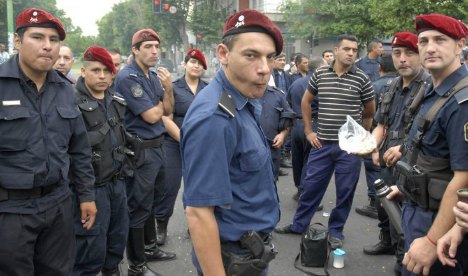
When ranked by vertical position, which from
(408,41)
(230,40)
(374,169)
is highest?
(230,40)

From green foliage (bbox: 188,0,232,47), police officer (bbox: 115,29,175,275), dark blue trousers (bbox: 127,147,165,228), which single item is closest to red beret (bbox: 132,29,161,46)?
police officer (bbox: 115,29,175,275)

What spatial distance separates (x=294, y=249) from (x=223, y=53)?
3277 millimetres

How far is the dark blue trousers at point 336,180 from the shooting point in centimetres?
468

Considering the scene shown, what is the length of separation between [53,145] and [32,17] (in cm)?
83

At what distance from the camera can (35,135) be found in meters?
2.69

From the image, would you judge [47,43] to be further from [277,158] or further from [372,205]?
[372,205]

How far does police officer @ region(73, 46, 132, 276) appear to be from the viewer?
329 centimetres

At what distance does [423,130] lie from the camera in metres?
2.55

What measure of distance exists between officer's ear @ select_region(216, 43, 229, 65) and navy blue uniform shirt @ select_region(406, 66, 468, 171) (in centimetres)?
127

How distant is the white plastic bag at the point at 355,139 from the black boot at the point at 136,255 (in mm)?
2033

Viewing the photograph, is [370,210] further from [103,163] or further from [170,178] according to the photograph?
[103,163]

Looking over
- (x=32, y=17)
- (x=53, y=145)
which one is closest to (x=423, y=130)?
(x=53, y=145)

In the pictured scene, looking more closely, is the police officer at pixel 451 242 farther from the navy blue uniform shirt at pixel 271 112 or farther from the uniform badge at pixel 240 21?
the navy blue uniform shirt at pixel 271 112

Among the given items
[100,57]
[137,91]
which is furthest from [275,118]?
[100,57]
